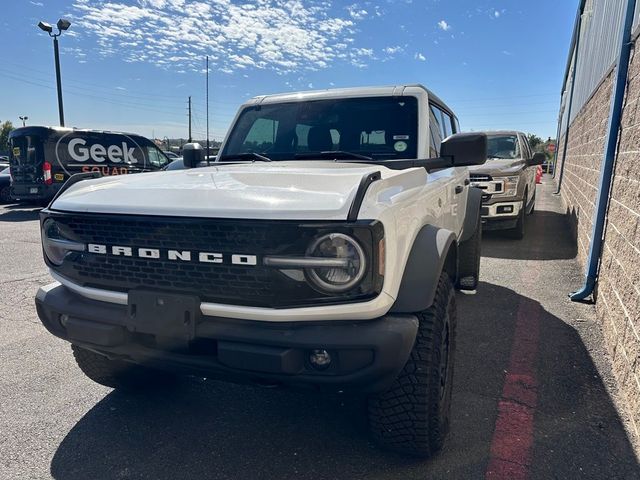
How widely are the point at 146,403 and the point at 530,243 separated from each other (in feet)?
22.2

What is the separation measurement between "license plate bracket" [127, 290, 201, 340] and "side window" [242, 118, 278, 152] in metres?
1.72

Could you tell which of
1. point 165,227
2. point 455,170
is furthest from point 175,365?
point 455,170

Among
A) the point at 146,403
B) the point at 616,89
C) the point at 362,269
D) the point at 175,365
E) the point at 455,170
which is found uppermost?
the point at 616,89

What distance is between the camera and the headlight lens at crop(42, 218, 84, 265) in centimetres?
229

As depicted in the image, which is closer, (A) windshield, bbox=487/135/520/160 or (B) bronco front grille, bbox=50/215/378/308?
(B) bronco front grille, bbox=50/215/378/308

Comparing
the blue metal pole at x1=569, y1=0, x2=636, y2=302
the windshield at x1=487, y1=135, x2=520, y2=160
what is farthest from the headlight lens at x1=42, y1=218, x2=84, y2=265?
the windshield at x1=487, y1=135, x2=520, y2=160

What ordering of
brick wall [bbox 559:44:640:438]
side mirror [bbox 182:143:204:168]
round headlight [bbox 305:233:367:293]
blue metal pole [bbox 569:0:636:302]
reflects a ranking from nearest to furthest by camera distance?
round headlight [bbox 305:233:367:293], brick wall [bbox 559:44:640:438], side mirror [bbox 182:143:204:168], blue metal pole [bbox 569:0:636:302]

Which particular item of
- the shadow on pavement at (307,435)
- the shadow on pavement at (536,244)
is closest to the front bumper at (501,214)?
the shadow on pavement at (536,244)

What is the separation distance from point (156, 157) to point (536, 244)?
37.0ft

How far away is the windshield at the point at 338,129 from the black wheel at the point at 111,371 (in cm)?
163

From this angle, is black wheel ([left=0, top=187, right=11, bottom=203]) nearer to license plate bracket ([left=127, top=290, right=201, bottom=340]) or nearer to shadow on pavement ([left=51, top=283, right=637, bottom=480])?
shadow on pavement ([left=51, top=283, right=637, bottom=480])

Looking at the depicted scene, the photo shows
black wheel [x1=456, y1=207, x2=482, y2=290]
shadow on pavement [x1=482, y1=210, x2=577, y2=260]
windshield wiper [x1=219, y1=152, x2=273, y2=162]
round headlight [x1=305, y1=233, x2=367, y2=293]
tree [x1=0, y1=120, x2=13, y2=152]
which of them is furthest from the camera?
tree [x1=0, y1=120, x2=13, y2=152]

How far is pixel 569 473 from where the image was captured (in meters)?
2.20

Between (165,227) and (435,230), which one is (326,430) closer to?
(435,230)
